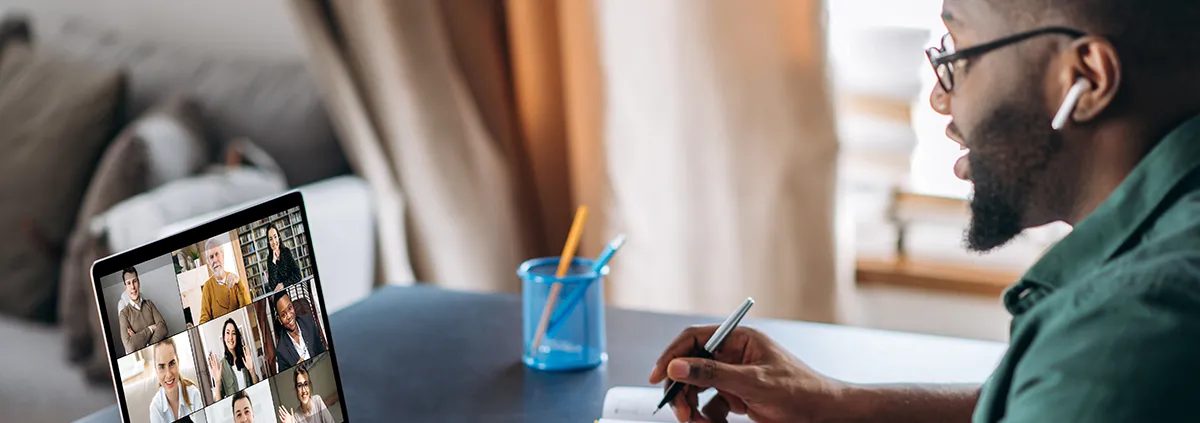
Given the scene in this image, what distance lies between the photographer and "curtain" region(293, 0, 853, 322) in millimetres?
2178

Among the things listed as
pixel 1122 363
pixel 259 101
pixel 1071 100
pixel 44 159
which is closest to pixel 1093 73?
pixel 1071 100

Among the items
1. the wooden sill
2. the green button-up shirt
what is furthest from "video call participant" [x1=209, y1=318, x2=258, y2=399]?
the wooden sill

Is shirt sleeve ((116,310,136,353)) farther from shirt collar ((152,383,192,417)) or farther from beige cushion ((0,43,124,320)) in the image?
beige cushion ((0,43,124,320))

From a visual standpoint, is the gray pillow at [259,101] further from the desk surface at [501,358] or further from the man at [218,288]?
Answer: the man at [218,288]

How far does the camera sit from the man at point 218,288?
34.9 inches

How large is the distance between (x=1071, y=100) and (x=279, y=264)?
63cm

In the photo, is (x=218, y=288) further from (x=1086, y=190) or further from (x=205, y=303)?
(x=1086, y=190)

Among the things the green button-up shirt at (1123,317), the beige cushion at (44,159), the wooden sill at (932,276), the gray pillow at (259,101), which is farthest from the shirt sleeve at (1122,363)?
the beige cushion at (44,159)

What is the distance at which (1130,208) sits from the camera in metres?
0.79

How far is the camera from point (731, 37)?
2166mm

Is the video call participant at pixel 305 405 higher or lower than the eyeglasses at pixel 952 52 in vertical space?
lower

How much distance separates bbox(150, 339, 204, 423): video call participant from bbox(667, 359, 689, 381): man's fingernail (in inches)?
16.1

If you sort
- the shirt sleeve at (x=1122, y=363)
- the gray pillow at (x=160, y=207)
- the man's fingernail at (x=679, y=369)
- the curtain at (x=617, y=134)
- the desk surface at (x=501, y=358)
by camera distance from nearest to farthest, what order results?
the shirt sleeve at (x=1122, y=363)
the man's fingernail at (x=679, y=369)
the desk surface at (x=501, y=358)
the gray pillow at (x=160, y=207)
the curtain at (x=617, y=134)

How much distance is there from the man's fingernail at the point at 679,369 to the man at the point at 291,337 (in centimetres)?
32
